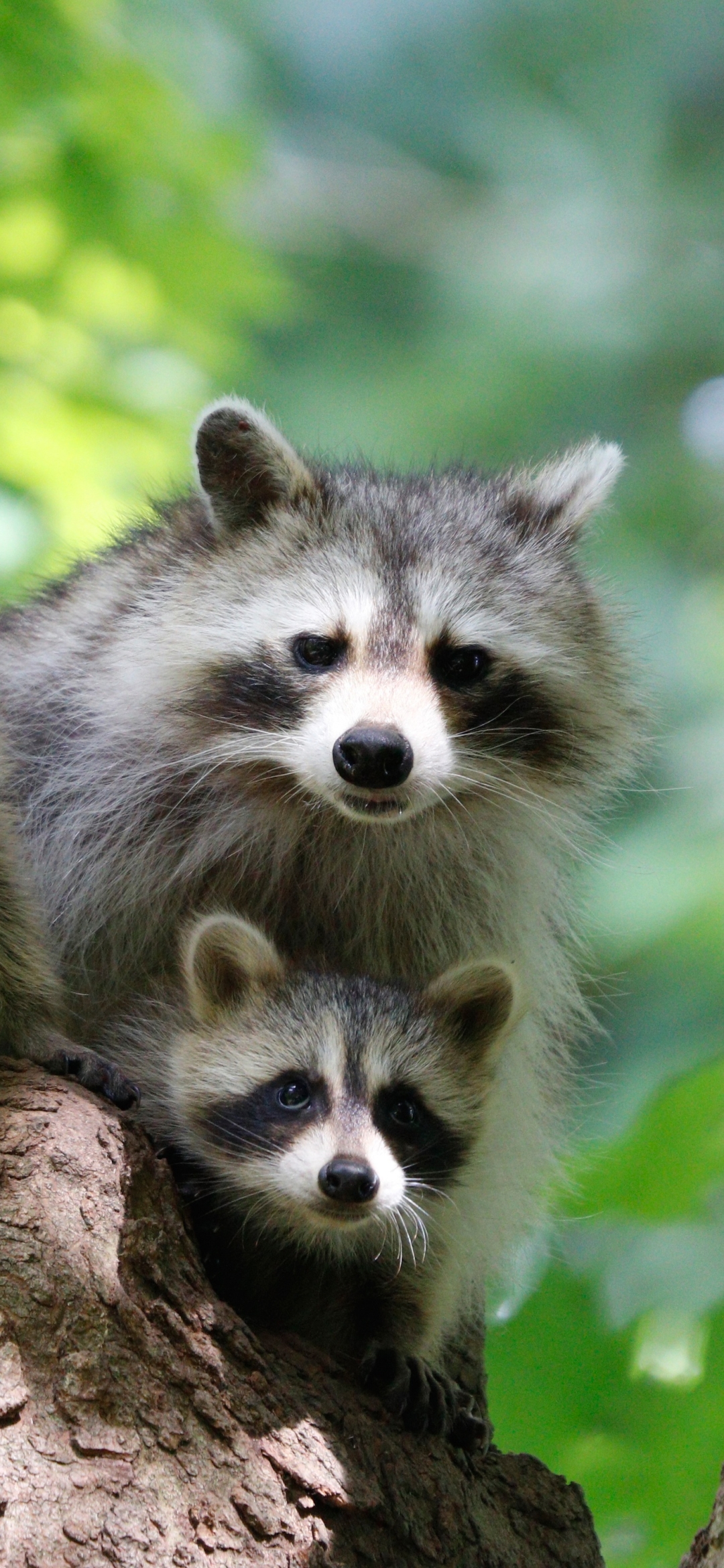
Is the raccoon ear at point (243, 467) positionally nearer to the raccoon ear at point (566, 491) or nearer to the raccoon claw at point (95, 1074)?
the raccoon ear at point (566, 491)

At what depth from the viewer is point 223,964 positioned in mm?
3240

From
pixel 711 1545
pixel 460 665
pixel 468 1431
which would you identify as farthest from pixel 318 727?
pixel 711 1545

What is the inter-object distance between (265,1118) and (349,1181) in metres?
0.36

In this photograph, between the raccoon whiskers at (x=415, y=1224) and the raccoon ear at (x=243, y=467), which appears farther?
the raccoon ear at (x=243, y=467)

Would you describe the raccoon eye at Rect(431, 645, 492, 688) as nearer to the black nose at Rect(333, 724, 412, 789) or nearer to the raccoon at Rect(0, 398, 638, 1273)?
the raccoon at Rect(0, 398, 638, 1273)

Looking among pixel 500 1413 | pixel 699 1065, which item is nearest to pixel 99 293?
pixel 699 1065

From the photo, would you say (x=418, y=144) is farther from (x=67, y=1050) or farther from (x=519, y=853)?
(x=67, y=1050)

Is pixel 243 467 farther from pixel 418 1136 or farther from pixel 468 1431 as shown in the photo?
pixel 468 1431

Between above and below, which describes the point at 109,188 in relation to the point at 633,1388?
above

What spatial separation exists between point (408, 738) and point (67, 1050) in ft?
2.80

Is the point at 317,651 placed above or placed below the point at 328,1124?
above

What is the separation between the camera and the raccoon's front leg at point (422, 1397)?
2945 mm

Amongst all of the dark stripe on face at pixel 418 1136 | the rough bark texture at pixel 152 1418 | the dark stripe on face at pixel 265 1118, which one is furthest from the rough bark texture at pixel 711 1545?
the dark stripe on face at pixel 265 1118

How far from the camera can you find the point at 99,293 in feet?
18.1
